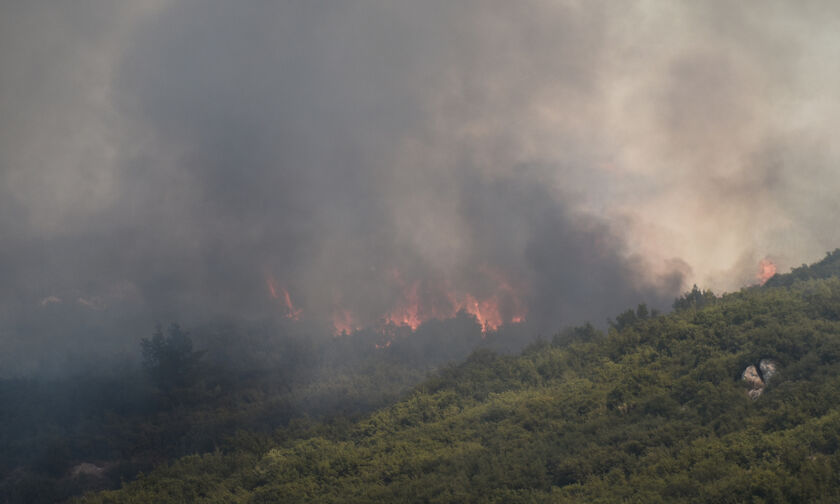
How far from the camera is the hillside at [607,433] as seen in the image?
43469mm

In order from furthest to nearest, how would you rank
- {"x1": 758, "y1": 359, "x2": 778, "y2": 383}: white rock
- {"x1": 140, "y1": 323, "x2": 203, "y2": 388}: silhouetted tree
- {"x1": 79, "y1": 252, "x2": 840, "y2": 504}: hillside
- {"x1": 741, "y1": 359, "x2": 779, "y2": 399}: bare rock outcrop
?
{"x1": 140, "y1": 323, "x2": 203, "y2": 388}: silhouetted tree < {"x1": 758, "y1": 359, "x2": 778, "y2": 383}: white rock < {"x1": 741, "y1": 359, "x2": 779, "y2": 399}: bare rock outcrop < {"x1": 79, "y1": 252, "x2": 840, "y2": 504}: hillside

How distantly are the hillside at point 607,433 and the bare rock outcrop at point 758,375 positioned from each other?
594mm

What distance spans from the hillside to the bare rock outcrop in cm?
59

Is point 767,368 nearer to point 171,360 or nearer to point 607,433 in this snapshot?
point 607,433

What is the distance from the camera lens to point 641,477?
4588 cm

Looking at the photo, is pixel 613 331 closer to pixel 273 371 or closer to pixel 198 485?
pixel 198 485

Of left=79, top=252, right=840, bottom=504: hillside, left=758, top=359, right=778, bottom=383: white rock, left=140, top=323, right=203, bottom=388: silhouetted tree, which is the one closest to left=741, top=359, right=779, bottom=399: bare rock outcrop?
left=758, top=359, right=778, bottom=383: white rock

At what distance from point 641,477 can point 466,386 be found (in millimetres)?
43510

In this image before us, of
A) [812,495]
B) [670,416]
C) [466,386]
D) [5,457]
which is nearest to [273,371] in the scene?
[5,457]

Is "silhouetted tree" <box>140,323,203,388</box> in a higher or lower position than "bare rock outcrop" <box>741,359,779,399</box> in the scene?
higher

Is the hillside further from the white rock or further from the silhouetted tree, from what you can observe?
the silhouetted tree

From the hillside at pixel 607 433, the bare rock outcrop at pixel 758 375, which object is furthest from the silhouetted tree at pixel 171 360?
the bare rock outcrop at pixel 758 375

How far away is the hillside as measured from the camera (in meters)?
43.5

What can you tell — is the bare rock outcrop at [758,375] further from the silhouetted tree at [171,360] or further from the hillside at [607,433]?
the silhouetted tree at [171,360]
